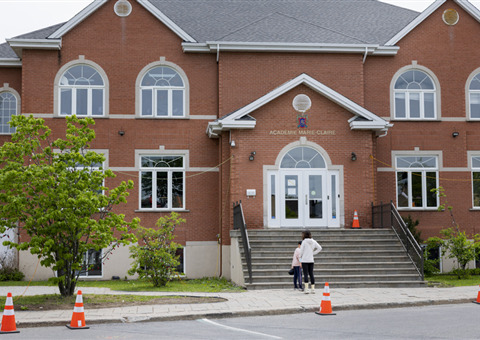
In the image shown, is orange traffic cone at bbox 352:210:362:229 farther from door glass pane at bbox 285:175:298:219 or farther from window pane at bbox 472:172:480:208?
window pane at bbox 472:172:480:208

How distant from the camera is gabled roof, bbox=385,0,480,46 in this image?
23172 millimetres

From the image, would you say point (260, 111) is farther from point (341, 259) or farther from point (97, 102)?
point (97, 102)

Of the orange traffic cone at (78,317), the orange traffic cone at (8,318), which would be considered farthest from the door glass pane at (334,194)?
the orange traffic cone at (8,318)

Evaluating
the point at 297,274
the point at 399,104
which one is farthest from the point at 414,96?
the point at 297,274

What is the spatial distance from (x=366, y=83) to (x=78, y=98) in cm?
1060

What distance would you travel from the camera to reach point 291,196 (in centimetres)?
2077

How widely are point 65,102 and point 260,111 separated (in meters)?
7.14

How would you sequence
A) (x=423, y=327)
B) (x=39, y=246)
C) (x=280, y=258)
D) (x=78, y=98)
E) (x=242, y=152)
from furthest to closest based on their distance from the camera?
(x=78, y=98) < (x=242, y=152) < (x=280, y=258) < (x=39, y=246) < (x=423, y=327)

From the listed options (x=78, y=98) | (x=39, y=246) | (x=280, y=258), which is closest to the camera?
(x=39, y=246)

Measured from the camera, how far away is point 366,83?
23047mm

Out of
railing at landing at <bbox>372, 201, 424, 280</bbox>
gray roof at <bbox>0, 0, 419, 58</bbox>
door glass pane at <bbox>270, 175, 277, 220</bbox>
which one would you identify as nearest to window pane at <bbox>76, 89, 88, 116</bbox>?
gray roof at <bbox>0, 0, 419, 58</bbox>

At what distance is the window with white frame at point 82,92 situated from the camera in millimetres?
22109

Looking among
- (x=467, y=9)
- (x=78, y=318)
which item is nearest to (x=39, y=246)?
(x=78, y=318)

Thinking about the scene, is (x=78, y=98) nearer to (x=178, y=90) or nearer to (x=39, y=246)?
(x=178, y=90)
